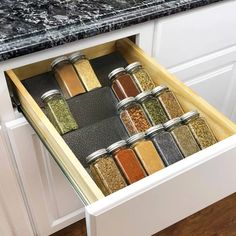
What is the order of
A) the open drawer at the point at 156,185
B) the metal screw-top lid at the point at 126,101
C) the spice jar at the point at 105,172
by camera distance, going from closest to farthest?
the open drawer at the point at 156,185, the spice jar at the point at 105,172, the metal screw-top lid at the point at 126,101

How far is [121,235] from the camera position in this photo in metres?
0.67

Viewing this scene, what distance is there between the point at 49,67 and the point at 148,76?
28 centimetres

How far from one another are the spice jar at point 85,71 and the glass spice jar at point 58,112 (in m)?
0.09

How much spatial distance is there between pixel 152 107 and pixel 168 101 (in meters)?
0.04

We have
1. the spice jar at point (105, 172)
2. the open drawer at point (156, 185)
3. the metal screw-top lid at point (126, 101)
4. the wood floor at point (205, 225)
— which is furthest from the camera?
the wood floor at point (205, 225)

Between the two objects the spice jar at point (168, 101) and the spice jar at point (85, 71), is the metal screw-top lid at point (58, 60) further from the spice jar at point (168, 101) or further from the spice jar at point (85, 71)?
the spice jar at point (168, 101)

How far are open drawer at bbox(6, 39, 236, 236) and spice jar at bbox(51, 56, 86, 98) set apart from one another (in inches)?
4.6

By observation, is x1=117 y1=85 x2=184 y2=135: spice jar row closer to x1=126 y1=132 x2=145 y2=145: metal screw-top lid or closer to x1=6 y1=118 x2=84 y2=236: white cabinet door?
x1=126 y1=132 x2=145 y2=145: metal screw-top lid

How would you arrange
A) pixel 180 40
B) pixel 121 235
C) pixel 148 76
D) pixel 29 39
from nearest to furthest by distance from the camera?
1. pixel 121 235
2. pixel 29 39
3. pixel 148 76
4. pixel 180 40

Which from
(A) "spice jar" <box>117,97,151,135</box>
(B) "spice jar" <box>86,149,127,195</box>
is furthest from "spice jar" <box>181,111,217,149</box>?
(B) "spice jar" <box>86,149,127,195</box>

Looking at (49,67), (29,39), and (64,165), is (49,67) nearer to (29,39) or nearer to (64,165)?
(29,39)

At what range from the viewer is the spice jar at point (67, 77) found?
909 millimetres

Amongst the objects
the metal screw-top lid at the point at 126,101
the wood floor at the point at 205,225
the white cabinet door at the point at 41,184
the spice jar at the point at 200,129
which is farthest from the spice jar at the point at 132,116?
the wood floor at the point at 205,225

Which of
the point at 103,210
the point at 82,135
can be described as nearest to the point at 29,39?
the point at 82,135
